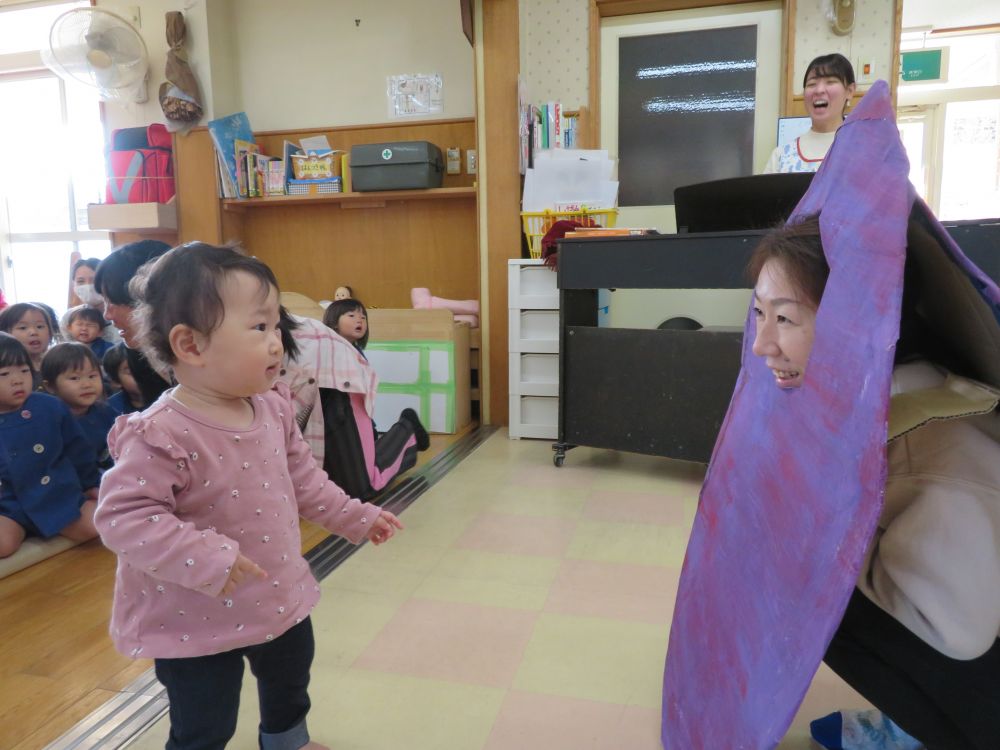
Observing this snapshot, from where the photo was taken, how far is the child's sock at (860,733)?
97cm

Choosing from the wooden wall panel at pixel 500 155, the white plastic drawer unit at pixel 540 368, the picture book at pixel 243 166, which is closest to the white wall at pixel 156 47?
the picture book at pixel 243 166

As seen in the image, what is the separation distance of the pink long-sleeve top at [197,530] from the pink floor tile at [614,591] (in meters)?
0.73

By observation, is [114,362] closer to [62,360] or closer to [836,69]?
[62,360]

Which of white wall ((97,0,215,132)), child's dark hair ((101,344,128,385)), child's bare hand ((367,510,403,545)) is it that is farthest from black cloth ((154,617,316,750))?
white wall ((97,0,215,132))

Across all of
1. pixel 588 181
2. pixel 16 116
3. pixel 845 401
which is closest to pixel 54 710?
pixel 845 401

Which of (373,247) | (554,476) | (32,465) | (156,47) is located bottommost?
(554,476)

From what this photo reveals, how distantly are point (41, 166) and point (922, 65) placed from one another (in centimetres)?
621

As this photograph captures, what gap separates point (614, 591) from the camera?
1.58 m

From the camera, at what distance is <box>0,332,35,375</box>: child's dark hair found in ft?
6.00

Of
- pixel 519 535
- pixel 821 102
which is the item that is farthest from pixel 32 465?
pixel 821 102

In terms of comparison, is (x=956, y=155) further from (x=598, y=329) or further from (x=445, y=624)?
(x=445, y=624)

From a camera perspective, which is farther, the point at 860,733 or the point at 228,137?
the point at 228,137

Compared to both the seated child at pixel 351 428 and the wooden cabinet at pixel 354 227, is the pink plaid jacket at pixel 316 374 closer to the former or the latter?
the seated child at pixel 351 428

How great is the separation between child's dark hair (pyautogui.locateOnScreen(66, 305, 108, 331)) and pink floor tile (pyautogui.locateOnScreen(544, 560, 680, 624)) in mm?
2122
